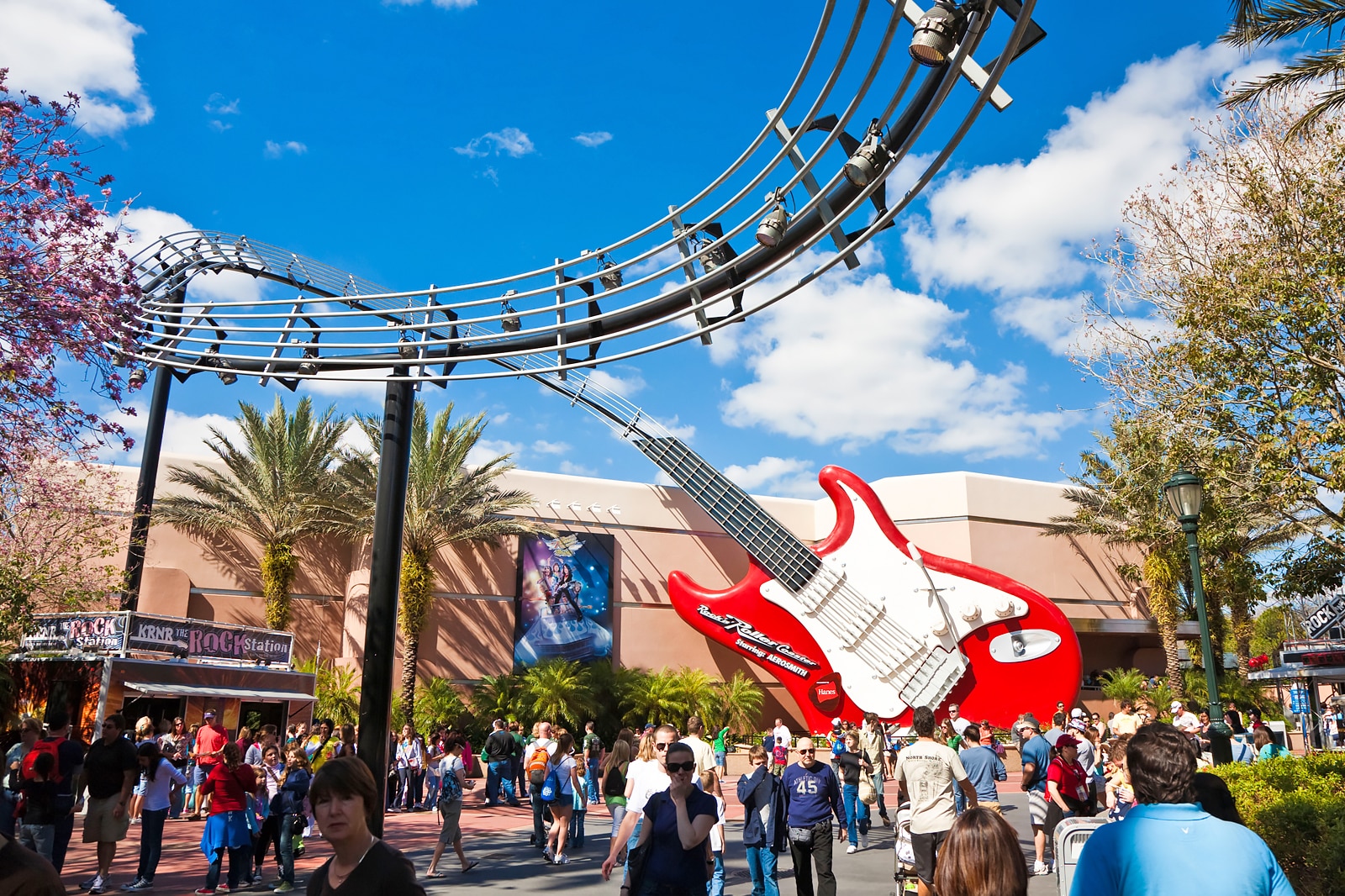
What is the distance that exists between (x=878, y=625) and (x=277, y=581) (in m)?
17.3

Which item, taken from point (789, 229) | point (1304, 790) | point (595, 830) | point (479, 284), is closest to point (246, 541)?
point (595, 830)

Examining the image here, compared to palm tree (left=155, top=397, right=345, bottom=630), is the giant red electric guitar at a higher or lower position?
lower

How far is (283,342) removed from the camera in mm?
12609

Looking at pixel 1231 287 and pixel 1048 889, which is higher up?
pixel 1231 287

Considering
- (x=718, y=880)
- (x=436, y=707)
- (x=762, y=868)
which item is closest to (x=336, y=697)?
(x=436, y=707)

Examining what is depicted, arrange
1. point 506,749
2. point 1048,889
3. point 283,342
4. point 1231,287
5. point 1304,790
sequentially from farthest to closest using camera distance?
point 506,749 < point 1231,287 < point 283,342 < point 1048,889 < point 1304,790

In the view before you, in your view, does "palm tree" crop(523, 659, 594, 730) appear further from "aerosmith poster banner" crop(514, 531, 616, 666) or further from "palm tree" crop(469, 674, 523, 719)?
"aerosmith poster banner" crop(514, 531, 616, 666)

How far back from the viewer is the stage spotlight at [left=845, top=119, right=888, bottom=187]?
7648 millimetres

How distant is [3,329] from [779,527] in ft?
74.8

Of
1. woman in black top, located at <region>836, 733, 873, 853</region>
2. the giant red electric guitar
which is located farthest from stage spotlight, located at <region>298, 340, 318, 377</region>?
the giant red electric guitar

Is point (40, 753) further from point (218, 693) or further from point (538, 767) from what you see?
point (218, 693)

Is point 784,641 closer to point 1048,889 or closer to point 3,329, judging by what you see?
point 1048,889

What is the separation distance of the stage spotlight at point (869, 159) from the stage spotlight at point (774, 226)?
3.14ft

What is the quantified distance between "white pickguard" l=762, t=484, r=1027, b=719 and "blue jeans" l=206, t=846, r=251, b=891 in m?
19.5
